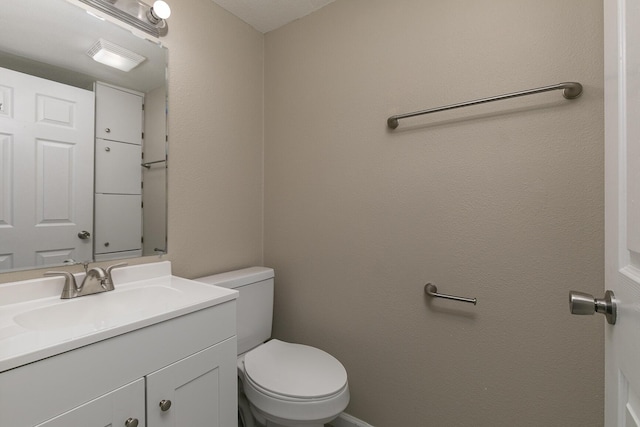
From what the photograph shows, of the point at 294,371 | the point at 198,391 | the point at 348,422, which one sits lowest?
the point at 348,422

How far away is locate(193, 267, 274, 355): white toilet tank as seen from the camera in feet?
4.67

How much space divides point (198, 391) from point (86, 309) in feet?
1.51

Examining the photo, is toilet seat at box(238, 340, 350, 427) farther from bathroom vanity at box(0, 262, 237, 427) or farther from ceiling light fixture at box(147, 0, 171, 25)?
ceiling light fixture at box(147, 0, 171, 25)

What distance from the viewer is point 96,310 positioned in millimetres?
939

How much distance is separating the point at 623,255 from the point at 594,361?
0.72 m

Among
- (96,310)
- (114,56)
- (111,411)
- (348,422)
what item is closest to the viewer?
(111,411)

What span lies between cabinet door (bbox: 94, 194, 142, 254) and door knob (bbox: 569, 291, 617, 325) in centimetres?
148

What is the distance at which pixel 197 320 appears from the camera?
0.93 m

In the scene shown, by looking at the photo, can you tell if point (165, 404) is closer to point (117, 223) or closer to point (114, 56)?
point (117, 223)

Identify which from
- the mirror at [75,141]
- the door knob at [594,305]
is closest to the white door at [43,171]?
the mirror at [75,141]

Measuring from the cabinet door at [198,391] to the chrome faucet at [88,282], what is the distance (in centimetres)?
48

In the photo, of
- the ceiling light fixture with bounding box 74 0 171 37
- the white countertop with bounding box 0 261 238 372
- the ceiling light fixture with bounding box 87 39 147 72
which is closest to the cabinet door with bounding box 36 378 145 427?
the white countertop with bounding box 0 261 238 372

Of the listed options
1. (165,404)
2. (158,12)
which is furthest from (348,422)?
(158,12)

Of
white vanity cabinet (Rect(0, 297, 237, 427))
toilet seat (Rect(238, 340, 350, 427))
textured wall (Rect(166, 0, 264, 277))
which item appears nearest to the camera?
white vanity cabinet (Rect(0, 297, 237, 427))
